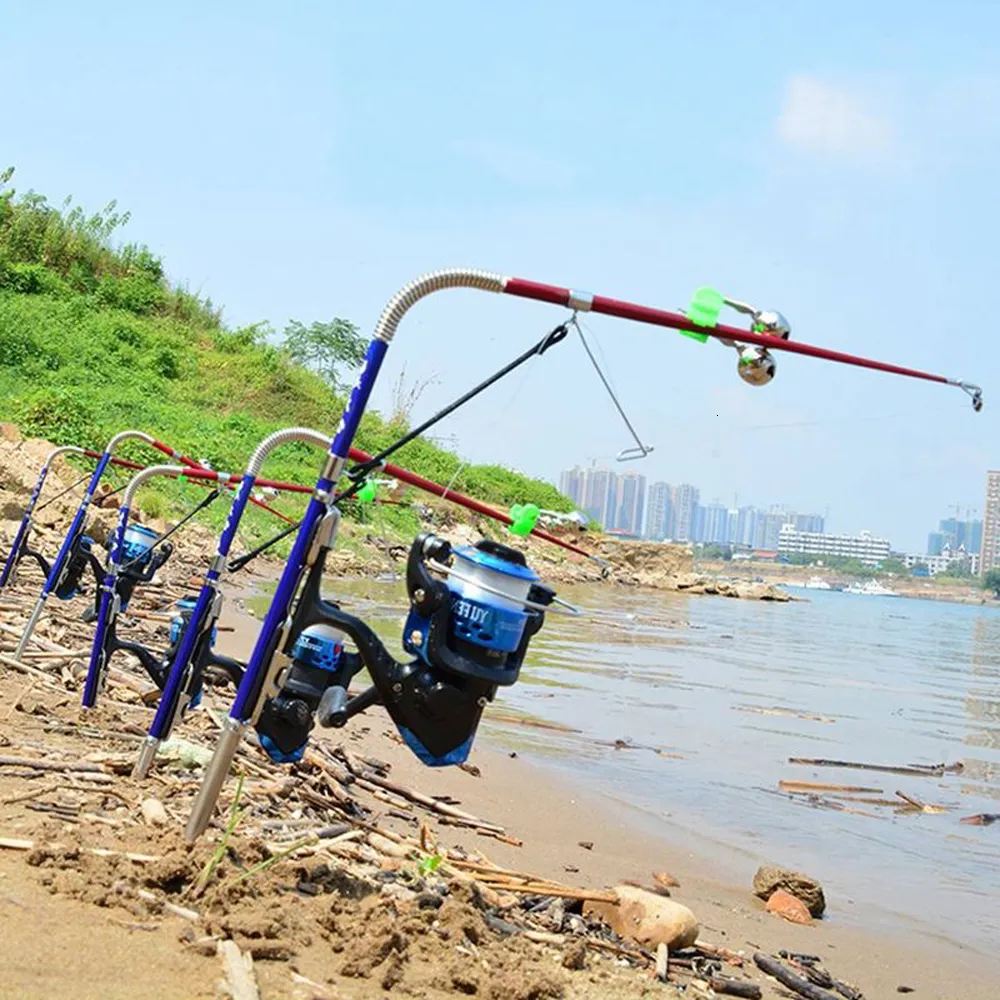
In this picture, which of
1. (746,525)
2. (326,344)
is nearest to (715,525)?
(746,525)

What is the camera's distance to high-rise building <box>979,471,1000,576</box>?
132125 mm

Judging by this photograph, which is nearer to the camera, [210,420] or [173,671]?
[173,671]

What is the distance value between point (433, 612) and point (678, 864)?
3495 mm

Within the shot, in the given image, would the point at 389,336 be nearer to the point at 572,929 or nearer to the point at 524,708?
the point at 572,929

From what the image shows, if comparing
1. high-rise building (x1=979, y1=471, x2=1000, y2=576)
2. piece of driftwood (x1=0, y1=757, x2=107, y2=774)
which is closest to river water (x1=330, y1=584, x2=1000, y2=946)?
piece of driftwood (x1=0, y1=757, x2=107, y2=774)

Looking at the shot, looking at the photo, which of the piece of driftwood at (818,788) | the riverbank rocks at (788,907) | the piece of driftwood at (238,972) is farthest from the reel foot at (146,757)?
the piece of driftwood at (818,788)

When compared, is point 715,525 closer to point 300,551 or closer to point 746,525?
point 746,525

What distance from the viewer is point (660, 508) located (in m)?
75.3

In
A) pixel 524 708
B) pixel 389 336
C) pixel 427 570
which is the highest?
pixel 389 336

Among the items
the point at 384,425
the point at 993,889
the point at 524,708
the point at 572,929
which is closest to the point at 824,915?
the point at 993,889

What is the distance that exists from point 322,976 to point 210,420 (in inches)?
1026

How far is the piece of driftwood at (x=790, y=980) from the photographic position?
173 inches

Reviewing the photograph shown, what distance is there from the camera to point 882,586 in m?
134

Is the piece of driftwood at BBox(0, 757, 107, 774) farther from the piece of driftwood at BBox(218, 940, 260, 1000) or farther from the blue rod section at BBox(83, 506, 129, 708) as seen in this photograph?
the piece of driftwood at BBox(218, 940, 260, 1000)
